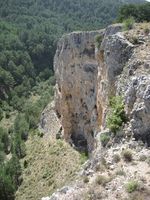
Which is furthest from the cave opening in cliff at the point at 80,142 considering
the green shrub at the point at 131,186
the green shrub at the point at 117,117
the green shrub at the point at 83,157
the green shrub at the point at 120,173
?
the green shrub at the point at 131,186

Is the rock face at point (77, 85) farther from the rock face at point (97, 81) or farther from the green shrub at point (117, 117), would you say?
the green shrub at point (117, 117)

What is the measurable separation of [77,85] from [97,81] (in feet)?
56.6

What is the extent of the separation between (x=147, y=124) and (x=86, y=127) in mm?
36563

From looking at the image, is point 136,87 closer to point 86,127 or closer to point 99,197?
Answer: point 99,197

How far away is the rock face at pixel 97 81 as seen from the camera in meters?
22.6

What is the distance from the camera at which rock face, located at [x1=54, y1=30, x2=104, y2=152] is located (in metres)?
54.3

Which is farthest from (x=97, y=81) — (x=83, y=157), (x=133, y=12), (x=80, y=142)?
(x=133, y=12)

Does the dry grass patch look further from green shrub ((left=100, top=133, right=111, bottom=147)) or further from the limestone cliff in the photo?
green shrub ((left=100, top=133, right=111, bottom=147))

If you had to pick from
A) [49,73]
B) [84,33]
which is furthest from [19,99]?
[84,33]

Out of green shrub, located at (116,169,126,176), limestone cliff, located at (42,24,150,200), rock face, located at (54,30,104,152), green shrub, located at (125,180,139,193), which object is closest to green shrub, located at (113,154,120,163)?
limestone cliff, located at (42,24,150,200)

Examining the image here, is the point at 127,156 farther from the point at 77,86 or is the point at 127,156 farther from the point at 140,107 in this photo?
the point at 77,86

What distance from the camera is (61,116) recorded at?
6378 cm

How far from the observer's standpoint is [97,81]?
134 feet

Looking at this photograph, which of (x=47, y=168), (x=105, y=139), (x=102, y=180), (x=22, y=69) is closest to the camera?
(x=102, y=180)
